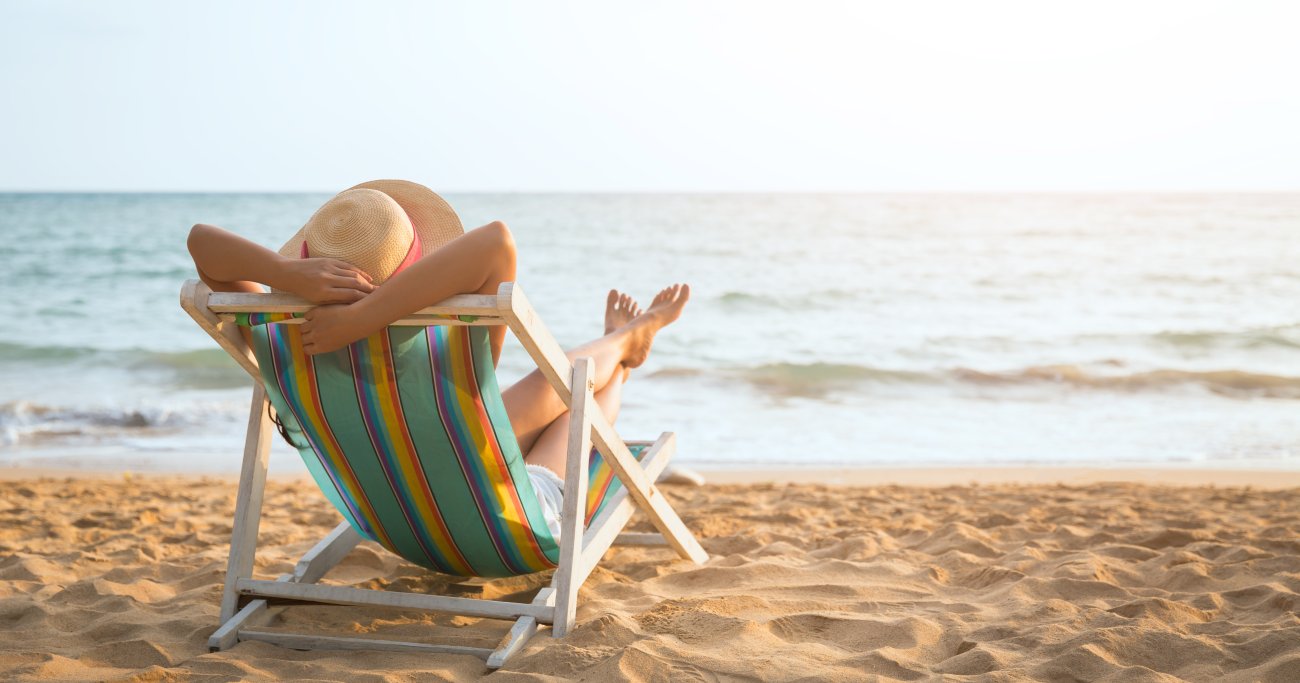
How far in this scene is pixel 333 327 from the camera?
6.81 feet

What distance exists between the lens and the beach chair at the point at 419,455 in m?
2.15

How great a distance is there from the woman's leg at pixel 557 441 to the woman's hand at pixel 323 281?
867 mm

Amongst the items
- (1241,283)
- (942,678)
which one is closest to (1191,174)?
A: (1241,283)

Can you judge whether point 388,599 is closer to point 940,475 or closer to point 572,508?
point 572,508

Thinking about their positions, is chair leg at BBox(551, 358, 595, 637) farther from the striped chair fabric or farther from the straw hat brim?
the straw hat brim

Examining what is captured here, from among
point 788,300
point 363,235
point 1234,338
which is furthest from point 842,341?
point 363,235

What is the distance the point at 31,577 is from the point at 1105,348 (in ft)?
35.8

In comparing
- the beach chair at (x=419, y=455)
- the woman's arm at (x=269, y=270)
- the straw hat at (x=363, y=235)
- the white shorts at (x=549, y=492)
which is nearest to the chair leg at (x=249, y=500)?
the beach chair at (x=419, y=455)

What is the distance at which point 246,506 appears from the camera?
2.49 meters

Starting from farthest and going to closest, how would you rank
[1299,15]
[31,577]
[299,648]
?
[1299,15] < [31,577] < [299,648]

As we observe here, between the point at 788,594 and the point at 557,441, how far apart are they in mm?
811

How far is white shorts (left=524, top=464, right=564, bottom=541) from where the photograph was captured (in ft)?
8.64

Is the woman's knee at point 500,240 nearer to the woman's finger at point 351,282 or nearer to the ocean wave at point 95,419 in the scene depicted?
the woman's finger at point 351,282

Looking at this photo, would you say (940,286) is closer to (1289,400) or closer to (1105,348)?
(1105,348)
